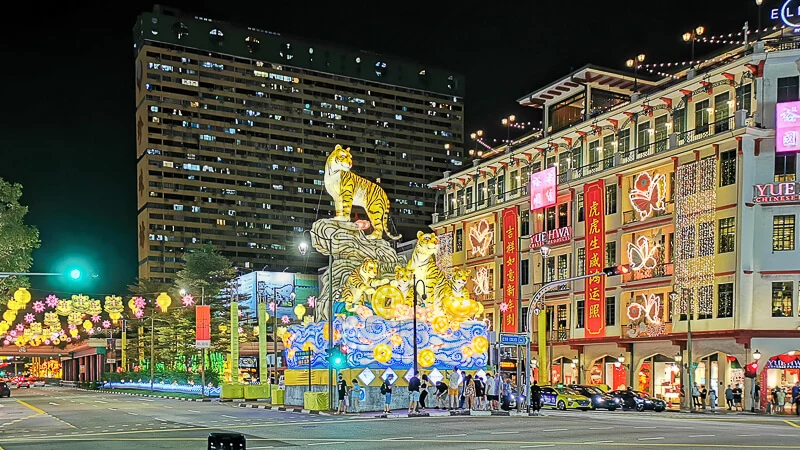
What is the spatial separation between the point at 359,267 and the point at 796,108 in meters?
23.7

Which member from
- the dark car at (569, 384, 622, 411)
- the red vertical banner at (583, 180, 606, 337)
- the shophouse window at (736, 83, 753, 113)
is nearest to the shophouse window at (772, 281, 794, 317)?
the shophouse window at (736, 83, 753, 113)

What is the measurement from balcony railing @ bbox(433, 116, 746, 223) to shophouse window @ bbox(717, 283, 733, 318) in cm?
848

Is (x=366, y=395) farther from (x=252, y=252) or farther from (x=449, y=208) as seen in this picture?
(x=252, y=252)

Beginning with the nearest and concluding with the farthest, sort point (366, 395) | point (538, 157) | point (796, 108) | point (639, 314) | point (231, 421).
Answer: point (231, 421) → point (366, 395) → point (796, 108) → point (639, 314) → point (538, 157)

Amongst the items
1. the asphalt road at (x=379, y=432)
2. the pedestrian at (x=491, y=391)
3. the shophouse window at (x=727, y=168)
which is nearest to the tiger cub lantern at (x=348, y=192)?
the pedestrian at (x=491, y=391)

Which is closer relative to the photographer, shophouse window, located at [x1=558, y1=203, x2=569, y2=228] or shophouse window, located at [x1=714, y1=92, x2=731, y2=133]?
shophouse window, located at [x1=714, y1=92, x2=731, y2=133]

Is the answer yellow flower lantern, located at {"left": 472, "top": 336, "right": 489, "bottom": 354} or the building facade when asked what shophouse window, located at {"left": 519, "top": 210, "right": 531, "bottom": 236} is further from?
yellow flower lantern, located at {"left": 472, "top": 336, "right": 489, "bottom": 354}

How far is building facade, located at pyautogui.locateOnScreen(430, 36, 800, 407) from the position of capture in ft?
151

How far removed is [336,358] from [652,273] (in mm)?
23575

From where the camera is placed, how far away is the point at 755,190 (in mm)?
45875

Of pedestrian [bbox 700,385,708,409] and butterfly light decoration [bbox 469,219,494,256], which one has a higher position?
butterfly light decoration [bbox 469,219,494,256]

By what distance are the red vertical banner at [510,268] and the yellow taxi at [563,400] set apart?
1911cm

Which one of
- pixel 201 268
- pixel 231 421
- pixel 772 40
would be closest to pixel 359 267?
pixel 231 421

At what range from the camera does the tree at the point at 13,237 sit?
42.6 m
